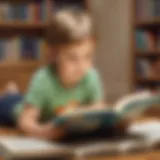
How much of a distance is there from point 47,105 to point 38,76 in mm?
89

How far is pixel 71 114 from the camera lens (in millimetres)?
917

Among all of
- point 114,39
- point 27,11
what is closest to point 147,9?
point 114,39

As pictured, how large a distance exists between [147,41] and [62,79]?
106 inches

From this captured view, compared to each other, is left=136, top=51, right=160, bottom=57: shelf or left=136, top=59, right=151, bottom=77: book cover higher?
left=136, top=51, right=160, bottom=57: shelf

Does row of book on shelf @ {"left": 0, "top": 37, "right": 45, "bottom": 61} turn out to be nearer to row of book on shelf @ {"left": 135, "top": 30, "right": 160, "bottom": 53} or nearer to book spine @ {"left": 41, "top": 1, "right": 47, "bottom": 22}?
book spine @ {"left": 41, "top": 1, "right": 47, "bottom": 22}

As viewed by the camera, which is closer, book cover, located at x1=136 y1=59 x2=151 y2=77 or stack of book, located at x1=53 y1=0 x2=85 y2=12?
stack of book, located at x1=53 y1=0 x2=85 y2=12

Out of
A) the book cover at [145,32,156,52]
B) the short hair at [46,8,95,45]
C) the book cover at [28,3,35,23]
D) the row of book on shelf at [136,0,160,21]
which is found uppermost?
the row of book on shelf at [136,0,160,21]

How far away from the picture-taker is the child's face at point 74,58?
1.16 m

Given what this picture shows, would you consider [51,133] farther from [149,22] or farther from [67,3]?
[149,22]

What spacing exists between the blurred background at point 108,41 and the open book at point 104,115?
2218 millimetres

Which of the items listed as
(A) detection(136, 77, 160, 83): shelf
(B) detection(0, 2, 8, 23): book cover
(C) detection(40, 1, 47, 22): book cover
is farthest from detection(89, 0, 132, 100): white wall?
(B) detection(0, 2, 8, 23): book cover

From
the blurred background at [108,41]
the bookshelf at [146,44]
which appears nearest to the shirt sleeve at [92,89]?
the blurred background at [108,41]

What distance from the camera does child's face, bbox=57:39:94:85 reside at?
116cm

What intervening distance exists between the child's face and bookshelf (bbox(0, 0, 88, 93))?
2.35 m
